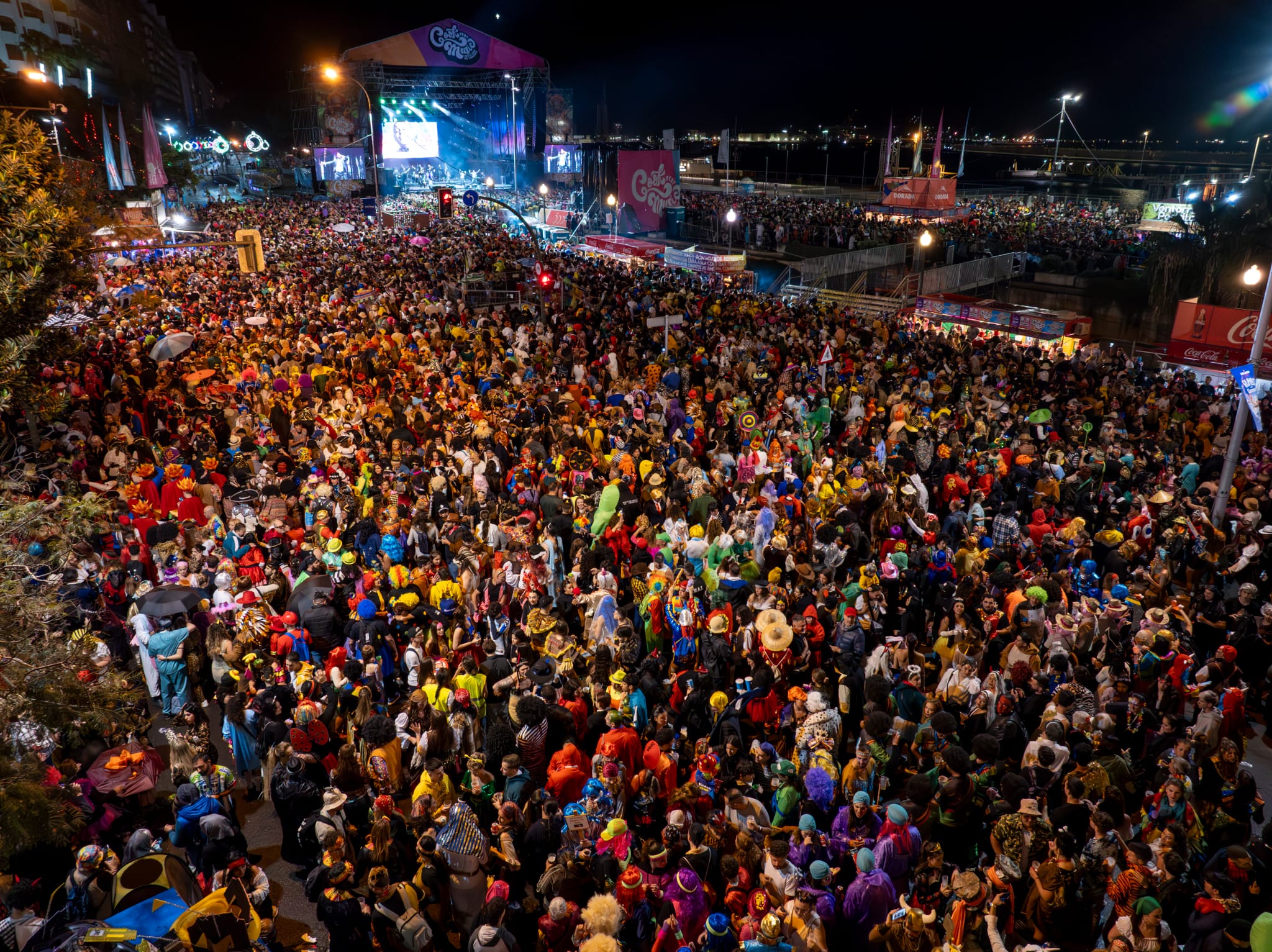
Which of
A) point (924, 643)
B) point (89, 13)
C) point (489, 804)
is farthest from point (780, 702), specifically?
point (89, 13)

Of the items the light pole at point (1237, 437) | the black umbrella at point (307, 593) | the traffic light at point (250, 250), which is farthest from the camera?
the traffic light at point (250, 250)

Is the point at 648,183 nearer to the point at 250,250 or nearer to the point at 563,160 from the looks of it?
the point at 250,250

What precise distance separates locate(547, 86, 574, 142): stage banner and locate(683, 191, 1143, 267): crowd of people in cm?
1758

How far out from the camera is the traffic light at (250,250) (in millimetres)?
13812

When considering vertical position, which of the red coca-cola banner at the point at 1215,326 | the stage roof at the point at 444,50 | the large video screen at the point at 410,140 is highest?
the stage roof at the point at 444,50

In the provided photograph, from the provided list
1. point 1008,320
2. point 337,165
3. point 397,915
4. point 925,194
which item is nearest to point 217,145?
point 337,165

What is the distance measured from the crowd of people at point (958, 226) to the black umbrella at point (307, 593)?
28.0 meters

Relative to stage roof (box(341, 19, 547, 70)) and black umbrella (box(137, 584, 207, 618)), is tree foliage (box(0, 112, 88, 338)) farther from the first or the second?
stage roof (box(341, 19, 547, 70))

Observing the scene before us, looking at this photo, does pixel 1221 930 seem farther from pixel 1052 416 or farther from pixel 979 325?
pixel 979 325

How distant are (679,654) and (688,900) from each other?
9.92 feet

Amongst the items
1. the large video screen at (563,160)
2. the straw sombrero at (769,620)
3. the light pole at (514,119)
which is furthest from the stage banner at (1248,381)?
the light pole at (514,119)

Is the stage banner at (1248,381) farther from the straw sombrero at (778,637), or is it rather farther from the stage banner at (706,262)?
the stage banner at (706,262)

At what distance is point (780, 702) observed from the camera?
6.86 m

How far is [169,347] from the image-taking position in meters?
13.2
